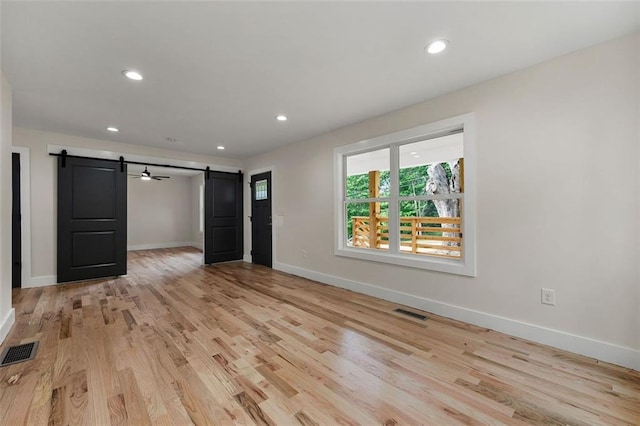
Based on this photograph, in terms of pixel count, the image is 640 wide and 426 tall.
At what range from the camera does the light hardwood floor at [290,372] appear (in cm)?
151

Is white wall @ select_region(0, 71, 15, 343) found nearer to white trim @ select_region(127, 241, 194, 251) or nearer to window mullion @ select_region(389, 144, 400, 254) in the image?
window mullion @ select_region(389, 144, 400, 254)

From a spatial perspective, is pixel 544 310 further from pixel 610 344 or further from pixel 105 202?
pixel 105 202

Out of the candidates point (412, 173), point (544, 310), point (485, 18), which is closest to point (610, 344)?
point (544, 310)

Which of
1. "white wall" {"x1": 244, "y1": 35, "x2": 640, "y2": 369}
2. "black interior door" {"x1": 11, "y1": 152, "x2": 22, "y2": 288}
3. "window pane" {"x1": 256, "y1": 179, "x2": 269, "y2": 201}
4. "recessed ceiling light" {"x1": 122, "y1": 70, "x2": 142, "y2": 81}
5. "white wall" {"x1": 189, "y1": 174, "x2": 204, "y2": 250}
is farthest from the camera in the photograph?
"white wall" {"x1": 189, "y1": 174, "x2": 204, "y2": 250}

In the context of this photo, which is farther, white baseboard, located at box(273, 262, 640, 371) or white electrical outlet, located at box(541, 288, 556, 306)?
white electrical outlet, located at box(541, 288, 556, 306)

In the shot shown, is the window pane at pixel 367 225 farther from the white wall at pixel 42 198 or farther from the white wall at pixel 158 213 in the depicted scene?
the white wall at pixel 158 213

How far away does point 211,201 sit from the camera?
591 centimetres

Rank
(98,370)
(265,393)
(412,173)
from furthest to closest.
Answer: (412,173) < (98,370) < (265,393)

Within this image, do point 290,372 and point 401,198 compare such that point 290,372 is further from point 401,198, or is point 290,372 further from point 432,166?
point 432,166

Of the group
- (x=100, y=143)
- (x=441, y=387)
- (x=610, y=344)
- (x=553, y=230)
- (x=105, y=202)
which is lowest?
(x=441, y=387)

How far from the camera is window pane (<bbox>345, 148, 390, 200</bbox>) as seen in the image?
372 centimetres

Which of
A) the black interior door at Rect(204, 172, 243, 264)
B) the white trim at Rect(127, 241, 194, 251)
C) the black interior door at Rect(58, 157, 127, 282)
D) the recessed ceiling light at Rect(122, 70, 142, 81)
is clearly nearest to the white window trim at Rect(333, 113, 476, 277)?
the recessed ceiling light at Rect(122, 70, 142, 81)

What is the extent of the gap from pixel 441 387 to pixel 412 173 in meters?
2.39

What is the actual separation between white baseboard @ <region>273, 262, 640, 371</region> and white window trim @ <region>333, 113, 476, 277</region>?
15.6 inches
